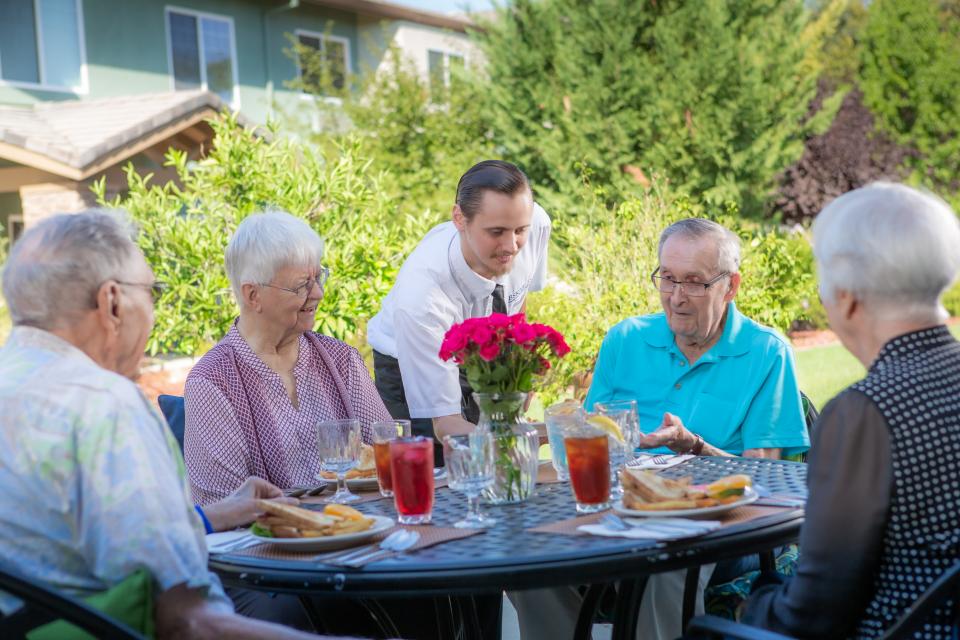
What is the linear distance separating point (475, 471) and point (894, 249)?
3.50ft

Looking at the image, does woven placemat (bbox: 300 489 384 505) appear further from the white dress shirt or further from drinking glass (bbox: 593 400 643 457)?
the white dress shirt

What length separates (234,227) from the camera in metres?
7.27

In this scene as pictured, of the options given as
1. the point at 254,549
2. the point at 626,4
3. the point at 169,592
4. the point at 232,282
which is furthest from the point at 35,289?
the point at 626,4

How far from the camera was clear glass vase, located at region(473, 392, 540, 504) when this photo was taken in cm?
258

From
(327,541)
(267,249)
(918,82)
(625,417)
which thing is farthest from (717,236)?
(918,82)

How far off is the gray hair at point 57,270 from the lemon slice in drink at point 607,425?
1.27 metres

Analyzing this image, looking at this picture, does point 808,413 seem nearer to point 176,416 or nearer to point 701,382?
point 701,382

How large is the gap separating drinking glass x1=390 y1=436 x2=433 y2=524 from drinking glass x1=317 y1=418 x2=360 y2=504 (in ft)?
1.10

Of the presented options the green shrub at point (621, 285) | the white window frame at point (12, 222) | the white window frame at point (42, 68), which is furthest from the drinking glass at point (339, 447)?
the white window frame at point (42, 68)

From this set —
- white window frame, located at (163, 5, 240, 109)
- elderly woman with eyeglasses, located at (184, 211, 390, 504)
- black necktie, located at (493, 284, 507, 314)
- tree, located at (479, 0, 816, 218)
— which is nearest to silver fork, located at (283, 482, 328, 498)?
elderly woman with eyeglasses, located at (184, 211, 390, 504)

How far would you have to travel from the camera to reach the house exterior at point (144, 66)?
39.1 feet

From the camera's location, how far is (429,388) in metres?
3.72

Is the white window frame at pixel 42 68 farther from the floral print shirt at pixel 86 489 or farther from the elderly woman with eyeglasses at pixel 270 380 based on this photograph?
the floral print shirt at pixel 86 489

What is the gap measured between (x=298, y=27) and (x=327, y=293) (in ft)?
45.3
